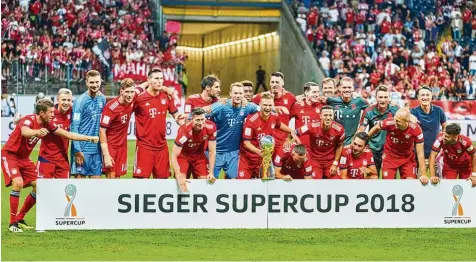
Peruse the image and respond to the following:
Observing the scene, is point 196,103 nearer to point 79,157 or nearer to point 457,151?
point 79,157

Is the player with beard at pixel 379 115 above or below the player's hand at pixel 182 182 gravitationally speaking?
above

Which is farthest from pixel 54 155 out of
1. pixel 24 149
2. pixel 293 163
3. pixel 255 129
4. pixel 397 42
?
pixel 397 42

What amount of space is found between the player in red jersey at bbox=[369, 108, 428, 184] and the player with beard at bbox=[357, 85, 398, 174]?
24.3 inches

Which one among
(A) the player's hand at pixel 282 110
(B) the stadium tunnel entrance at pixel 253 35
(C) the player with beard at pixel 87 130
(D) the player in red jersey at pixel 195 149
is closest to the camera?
(D) the player in red jersey at pixel 195 149

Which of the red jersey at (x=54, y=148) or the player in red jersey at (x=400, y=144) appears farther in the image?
the player in red jersey at (x=400, y=144)

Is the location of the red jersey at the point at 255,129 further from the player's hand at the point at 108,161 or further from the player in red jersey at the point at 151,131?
the player's hand at the point at 108,161

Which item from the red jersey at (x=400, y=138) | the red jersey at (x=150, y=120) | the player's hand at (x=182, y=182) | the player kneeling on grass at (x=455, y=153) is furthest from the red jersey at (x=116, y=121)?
the player kneeling on grass at (x=455, y=153)

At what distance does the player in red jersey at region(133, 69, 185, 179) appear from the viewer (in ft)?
48.7

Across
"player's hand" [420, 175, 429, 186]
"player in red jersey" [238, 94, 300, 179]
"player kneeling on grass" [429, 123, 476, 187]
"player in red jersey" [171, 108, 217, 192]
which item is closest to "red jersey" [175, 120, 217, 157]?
"player in red jersey" [171, 108, 217, 192]

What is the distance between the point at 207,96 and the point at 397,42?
88.3 ft

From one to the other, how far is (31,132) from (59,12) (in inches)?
1053

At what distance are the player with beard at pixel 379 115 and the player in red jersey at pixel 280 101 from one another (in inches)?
45.1

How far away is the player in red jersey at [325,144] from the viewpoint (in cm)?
1515

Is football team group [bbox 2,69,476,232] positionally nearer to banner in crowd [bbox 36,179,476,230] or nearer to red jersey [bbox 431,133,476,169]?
red jersey [bbox 431,133,476,169]
